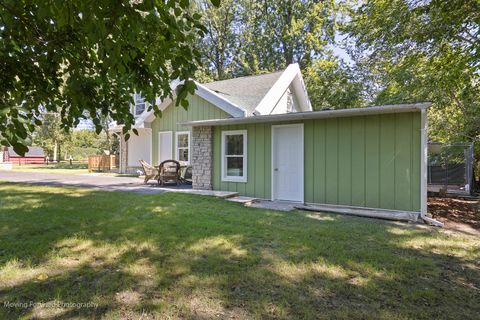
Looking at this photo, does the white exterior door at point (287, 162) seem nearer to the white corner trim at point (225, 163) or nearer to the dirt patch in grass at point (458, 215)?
the white corner trim at point (225, 163)

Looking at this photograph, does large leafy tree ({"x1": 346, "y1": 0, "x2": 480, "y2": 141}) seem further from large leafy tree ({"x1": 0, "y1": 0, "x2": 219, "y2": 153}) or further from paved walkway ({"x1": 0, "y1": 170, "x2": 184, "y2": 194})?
paved walkway ({"x1": 0, "y1": 170, "x2": 184, "y2": 194})

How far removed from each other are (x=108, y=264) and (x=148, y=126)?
41.0 feet

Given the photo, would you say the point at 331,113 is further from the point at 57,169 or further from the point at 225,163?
the point at 57,169

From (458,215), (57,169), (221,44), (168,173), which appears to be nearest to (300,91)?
(168,173)

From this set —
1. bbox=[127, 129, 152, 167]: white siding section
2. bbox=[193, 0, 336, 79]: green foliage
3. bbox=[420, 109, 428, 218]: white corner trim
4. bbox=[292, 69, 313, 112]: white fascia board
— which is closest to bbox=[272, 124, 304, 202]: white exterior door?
bbox=[420, 109, 428, 218]: white corner trim

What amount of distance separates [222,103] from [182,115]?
2.99m

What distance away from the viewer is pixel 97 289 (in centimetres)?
310

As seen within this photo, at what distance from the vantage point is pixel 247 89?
45.3ft

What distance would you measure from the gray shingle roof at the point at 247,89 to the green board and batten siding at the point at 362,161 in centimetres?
336

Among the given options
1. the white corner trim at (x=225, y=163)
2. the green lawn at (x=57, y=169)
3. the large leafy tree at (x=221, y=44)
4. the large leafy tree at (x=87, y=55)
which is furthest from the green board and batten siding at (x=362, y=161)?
the large leafy tree at (x=221, y=44)

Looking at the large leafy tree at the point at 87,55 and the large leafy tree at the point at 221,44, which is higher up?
the large leafy tree at the point at 221,44

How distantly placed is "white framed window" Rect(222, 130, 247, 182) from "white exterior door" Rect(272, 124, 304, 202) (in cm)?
102

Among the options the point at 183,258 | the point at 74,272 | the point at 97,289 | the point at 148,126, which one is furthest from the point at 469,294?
the point at 148,126

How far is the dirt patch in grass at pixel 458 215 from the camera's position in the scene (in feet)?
21.3
